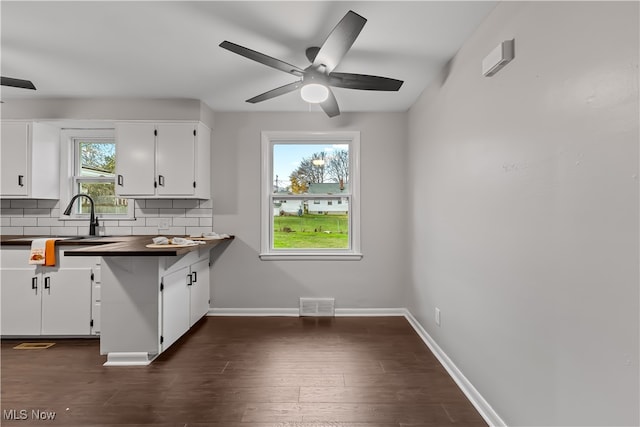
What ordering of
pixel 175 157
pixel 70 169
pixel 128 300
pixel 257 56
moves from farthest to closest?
1. pixel 70 169
2. pixel 175 157
3. pixel 128 300
4. pixel 257 56

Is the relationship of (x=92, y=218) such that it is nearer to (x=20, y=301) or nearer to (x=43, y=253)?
(x=43, y=253)

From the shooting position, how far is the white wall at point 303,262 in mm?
3668

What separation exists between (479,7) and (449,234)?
1485mm

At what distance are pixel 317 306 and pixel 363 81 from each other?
8.14 feet

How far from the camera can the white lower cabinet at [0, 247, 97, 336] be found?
290 cm

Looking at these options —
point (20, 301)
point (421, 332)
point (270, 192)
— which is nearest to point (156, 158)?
point (270, 192)

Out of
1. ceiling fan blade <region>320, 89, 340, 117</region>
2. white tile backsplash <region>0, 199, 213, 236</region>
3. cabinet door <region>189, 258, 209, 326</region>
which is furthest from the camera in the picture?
white tile backsplash <region>0, 199, 213, 236</region>

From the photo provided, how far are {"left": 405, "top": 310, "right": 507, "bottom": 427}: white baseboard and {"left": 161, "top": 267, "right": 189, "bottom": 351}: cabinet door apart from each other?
2261 millimetres

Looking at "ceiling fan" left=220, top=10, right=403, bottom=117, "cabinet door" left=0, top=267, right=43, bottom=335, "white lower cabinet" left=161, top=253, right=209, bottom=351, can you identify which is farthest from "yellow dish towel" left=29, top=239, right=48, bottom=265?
"ceiling fan" left=220, top=10, right=403, bottom=117

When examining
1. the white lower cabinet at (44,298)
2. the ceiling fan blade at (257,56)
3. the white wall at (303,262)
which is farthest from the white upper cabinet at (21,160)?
the ceiling fan blade at (257,56)

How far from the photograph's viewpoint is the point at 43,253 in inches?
113

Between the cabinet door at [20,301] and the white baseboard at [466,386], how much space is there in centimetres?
360

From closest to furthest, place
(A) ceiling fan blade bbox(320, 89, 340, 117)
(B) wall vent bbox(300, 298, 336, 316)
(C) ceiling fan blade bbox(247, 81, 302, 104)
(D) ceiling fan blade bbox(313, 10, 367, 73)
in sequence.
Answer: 1. (D) ceiling fan blade bbox(313, 10, 367, 73)
2. (C) ceiling fan blade bbox(247, 81, 302, 104)
3. (A) ceiling fan blade bbox(320, 89, 340, 117)
4. (B) wall vent bbox(300, 298, 336, 316)

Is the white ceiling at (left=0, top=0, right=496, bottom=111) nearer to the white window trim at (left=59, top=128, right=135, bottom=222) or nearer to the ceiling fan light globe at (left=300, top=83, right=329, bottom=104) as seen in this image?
the ceiling fan light globe at (left=300, top=83, right=329, bottom=104)
